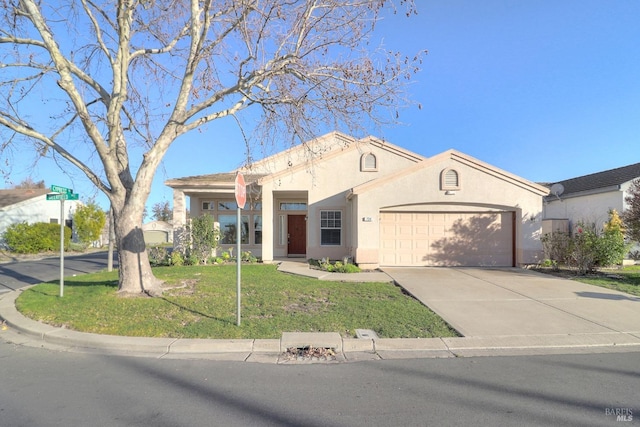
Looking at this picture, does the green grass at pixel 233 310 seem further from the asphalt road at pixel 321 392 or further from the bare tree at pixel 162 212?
the bare tree at pixel 162 212

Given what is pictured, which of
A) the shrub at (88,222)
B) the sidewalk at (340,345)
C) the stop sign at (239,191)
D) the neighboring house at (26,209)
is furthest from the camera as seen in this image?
the shrub at (88,222)

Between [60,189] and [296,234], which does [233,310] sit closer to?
[60,189]

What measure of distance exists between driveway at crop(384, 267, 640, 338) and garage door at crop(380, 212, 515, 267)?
1.95 m

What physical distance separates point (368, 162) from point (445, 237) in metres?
4.59

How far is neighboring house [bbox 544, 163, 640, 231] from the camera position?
1541 centimetres

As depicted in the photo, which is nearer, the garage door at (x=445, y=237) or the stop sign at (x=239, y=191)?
the stop sign at (x=239, y=191)

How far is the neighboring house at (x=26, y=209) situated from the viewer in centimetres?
2833

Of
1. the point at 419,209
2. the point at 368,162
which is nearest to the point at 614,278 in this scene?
the point at 419,209

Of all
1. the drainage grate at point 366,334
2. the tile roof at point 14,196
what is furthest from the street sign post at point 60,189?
the tile roof at point 14,196

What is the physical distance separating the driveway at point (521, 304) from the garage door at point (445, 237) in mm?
1953

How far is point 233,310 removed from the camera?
7.39 meters

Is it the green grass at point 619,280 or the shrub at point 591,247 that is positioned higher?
the shrub at point 591,247

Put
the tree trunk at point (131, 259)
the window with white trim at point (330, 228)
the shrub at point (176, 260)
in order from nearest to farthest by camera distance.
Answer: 1. the tree trunk at point (131, 259)
2. the shrub at point (176, 260)
3. the window with white trim at point (330, 228)

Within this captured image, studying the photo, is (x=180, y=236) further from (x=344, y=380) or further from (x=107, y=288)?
(x=344, y=380)
